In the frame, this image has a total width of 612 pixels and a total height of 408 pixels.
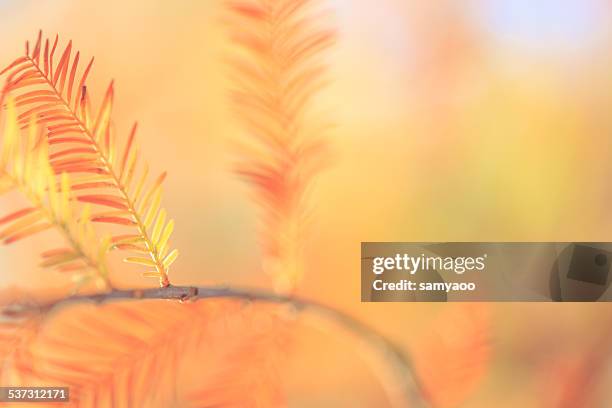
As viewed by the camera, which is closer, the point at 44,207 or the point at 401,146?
the point at 44,207

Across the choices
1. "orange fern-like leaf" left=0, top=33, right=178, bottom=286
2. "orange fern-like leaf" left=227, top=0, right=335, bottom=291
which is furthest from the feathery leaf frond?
"orange fern-like leaf" left=227, top=0, right=335, bottom=291

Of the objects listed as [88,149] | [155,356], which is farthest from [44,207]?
[155,356]

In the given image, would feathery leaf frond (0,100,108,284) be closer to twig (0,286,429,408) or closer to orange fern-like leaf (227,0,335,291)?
twig (0,286,429,408)

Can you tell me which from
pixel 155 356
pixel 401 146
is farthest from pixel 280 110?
pixel 155 356

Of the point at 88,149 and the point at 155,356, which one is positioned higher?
the point at 88,149

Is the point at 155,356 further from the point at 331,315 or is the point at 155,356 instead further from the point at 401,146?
the point at 401,146

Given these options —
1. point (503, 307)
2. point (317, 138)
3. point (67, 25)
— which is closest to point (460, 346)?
point (503, 307)

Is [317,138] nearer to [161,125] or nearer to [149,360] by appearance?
[161,125]
